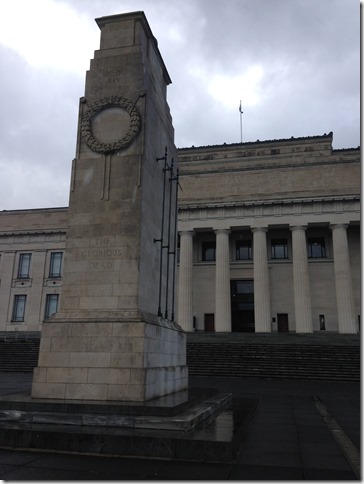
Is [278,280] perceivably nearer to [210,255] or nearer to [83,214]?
[210,255]

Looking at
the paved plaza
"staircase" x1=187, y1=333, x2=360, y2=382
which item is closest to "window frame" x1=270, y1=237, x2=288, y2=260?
"staircase" x1=187, y1=333, x2=360, y2=382

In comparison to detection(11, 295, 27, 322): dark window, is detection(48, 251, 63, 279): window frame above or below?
above

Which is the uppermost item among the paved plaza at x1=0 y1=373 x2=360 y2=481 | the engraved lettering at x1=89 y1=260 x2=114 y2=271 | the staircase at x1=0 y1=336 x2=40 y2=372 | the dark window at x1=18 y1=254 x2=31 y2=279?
the dark window at x1=18 y1=254 x2=31 y2=279

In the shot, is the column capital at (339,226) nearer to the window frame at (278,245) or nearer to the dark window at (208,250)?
the window frame at (278,245)

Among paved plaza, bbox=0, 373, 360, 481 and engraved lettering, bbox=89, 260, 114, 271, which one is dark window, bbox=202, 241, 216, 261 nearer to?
engraved lettering, bbox=89, 260, 114, 271

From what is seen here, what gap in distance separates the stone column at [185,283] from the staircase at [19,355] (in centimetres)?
1606

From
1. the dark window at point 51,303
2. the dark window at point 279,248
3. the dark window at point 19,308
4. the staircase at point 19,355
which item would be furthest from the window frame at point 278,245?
the dark window at point 19,308

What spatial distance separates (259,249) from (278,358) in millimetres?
20031

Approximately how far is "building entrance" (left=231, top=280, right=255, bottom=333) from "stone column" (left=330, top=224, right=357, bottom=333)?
34.6ft

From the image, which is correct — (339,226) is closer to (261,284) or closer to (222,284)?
(261,284)

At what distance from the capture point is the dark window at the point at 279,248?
5384 centimetres

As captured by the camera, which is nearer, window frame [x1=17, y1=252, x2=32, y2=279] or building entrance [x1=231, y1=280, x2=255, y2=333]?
building entrance [x1=231, y1=280, x2=255, y2=333]

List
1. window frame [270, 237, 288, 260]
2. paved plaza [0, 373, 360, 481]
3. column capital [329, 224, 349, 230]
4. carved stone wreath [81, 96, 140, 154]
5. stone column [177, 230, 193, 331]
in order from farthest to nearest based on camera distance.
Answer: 1. window frame [270, 237, 288, 260]
2. stone column [177, 230, 193, 331]
3. column capital [329, 224, 349, 230]
4. carved stone wreath [81, 96, 140, 154]
5. paved plaza [0, 373, 360, 481]

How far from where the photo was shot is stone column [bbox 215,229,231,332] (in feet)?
159
